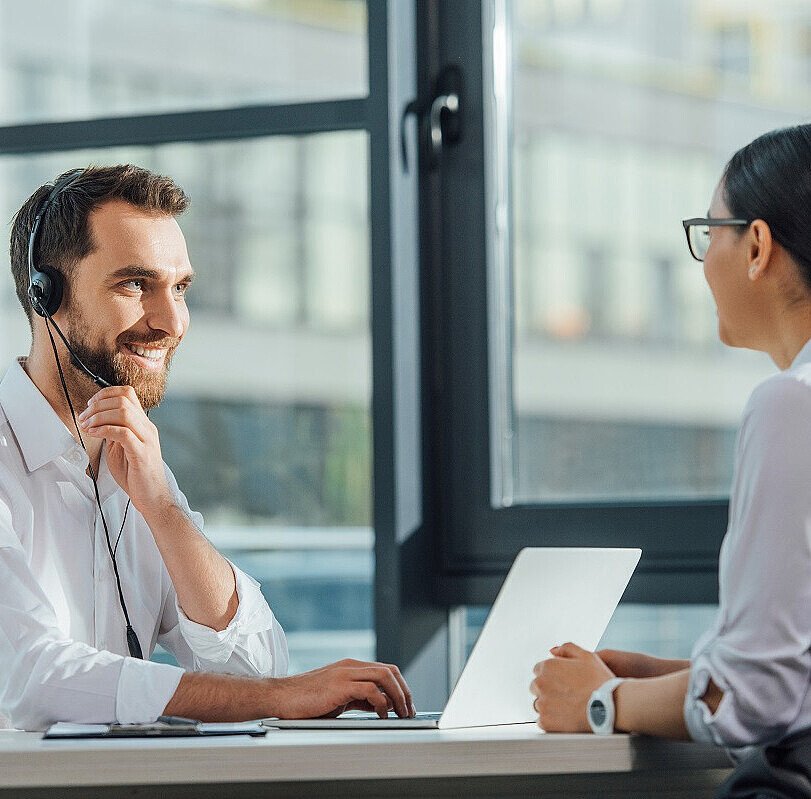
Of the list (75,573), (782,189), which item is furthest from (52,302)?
(782,189)

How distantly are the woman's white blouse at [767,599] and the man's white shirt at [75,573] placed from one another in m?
0.80

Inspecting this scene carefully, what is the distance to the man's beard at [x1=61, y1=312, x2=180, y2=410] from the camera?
1.96 m

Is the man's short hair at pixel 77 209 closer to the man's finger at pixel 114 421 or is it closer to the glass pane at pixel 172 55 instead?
the man's finger at pixel 114 421

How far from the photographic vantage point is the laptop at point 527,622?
1.44 metres

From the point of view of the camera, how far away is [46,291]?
6.31 feet

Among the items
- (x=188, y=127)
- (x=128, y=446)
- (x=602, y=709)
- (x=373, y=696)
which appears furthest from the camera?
(x=188, y=127)

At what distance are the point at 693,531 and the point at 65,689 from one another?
49.5 inches

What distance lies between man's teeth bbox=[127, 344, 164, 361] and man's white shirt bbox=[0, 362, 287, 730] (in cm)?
18

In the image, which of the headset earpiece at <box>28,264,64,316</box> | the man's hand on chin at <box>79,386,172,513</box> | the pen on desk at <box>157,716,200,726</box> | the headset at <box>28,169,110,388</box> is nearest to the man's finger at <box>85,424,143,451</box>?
the man's hand on chin at <box>79,386,172,513</box>

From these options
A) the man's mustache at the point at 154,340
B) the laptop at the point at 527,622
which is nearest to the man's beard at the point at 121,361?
the man's mustache at the point at 154,340

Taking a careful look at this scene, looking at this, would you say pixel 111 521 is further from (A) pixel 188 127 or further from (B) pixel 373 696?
(A) pixel 188 127

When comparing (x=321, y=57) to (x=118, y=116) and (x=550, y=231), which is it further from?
(x=550, y=231)

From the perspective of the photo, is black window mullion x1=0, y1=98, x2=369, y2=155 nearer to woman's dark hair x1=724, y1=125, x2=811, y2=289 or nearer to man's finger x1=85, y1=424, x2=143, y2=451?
man's finger x1=85, y1=424, x2=143, y2=451

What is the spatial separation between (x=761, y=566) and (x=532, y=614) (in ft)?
1.10
